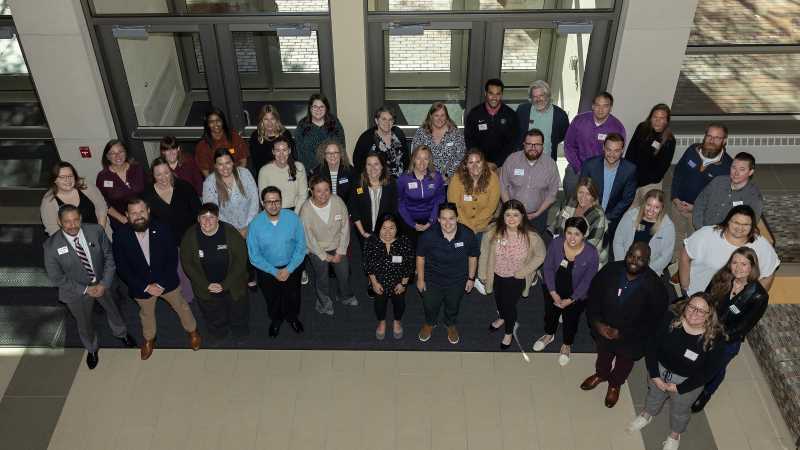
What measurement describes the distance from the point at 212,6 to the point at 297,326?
12.5ft

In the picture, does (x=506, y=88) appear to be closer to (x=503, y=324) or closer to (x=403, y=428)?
(x=503, y=324)

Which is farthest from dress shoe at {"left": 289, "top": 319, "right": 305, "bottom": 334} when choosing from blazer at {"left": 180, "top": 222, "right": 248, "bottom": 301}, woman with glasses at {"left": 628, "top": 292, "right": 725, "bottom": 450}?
woman with glasses at {"left": 628, "top": 292, "right": 725, "bottom": 450}

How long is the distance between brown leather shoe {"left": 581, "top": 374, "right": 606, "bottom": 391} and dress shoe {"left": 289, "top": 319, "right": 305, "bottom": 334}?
2648mm

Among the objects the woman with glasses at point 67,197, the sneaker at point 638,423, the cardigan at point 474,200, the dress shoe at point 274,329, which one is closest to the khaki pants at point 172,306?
the dress shoe at point 274,329

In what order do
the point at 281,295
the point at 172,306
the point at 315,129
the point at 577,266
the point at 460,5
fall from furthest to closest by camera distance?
the point at 460,5, the point at 315,129, the point at 281,295, the point at 172,306, the point at 577,266

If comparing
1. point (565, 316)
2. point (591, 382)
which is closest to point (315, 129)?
point (565, 316)

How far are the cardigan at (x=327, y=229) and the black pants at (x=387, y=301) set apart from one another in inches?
22.5

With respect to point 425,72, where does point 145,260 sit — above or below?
below

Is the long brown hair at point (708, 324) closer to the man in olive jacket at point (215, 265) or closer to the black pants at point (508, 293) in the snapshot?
the black pants at point (508, 293)

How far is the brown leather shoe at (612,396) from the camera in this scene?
5.66 meters

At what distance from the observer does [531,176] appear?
249 inches

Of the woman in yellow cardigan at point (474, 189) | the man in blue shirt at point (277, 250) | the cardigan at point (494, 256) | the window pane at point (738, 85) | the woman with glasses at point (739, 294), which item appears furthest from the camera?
the window pane at point (738, 85)

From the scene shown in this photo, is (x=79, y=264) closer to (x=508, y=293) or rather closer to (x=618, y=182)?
(x=508, y=293)

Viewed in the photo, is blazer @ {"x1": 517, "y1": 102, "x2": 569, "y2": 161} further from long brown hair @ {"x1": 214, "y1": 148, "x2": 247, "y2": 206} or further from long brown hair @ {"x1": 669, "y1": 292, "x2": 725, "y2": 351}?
long brown hair @ {"x1": 214, "y1": 148, "x2": 247, "y2": 206}
